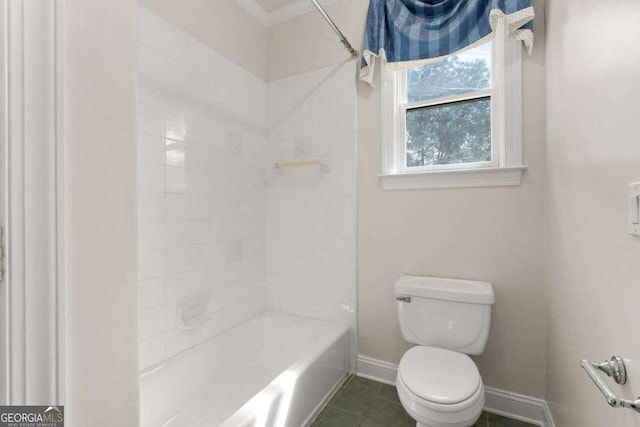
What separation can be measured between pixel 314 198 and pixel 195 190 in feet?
2.64

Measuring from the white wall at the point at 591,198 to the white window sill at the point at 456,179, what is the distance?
0.61ft

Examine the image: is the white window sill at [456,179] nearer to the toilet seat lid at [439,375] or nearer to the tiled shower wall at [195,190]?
the toilet seat lid at [439,375]

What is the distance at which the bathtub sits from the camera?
139 centimetres

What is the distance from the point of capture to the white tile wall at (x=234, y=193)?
1.57 meters

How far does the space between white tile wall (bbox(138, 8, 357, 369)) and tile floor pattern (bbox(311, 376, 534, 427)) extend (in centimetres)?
39

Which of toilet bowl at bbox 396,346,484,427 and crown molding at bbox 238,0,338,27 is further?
crown molding at bbox 238,0,338,27

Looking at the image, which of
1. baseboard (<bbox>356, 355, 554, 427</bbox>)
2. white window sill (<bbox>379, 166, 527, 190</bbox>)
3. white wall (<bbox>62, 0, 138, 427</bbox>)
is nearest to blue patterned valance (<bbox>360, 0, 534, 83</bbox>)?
white window sill (<bbox>379, 166, 527, 190</bbox>)

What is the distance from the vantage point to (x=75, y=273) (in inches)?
20.8

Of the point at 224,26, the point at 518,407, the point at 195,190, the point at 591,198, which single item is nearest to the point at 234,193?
the point at 195,190

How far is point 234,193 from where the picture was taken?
6.79 feet

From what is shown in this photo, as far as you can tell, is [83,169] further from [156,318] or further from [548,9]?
[548,9]

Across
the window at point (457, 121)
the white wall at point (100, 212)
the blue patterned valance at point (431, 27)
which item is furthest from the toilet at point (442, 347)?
the blue patterned valance at point (431, 27)

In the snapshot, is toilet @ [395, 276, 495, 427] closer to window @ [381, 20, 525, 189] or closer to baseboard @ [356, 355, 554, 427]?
baseboard @ [356, 355, 554, 427]

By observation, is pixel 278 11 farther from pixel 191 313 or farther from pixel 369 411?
pixel 369 411
